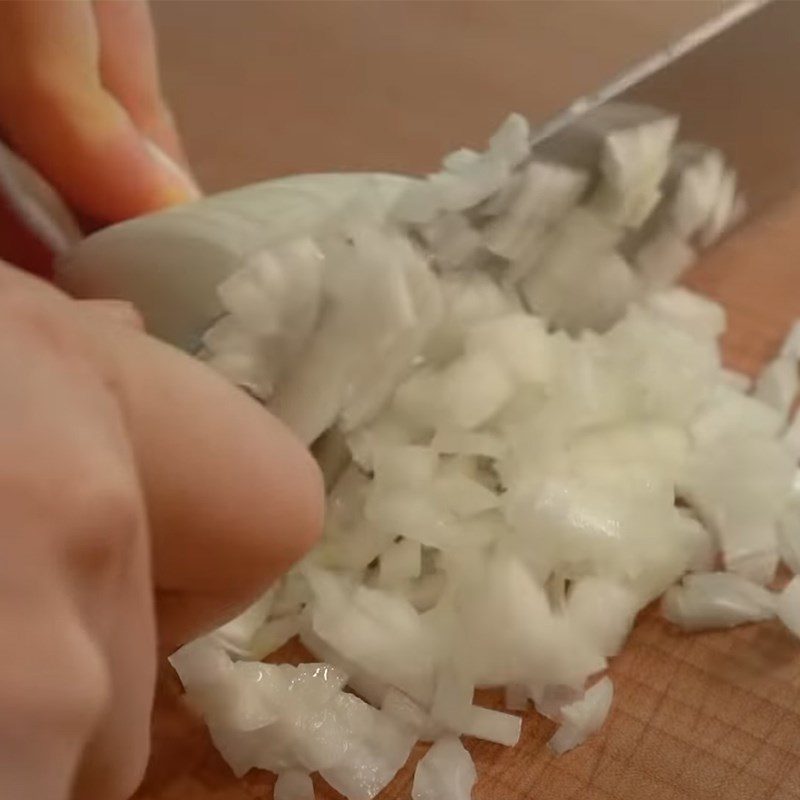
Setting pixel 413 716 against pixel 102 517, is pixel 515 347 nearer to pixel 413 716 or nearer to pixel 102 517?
pixel 413 716

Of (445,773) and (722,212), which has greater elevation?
(722,212)

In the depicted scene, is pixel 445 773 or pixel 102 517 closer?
pixel 102 517

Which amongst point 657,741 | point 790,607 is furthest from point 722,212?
point 657,741

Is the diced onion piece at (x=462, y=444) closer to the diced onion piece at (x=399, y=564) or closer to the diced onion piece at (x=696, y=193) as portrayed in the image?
the diced onion piece at (x=399, y=564)

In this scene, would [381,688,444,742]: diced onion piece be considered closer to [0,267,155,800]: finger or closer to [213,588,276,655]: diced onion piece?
[213,588,276,655]: diced onion piece

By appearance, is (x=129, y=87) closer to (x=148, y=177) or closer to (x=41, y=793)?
(x=148, y=177)

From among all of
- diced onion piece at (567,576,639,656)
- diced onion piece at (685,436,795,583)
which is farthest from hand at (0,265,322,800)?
diced onion piece at (685,436,795,583)

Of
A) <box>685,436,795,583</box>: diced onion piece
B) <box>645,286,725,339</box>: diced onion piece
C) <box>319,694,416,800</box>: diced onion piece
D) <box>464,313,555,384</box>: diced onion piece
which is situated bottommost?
<box>319,694,416,800</box>: diced onion piece
